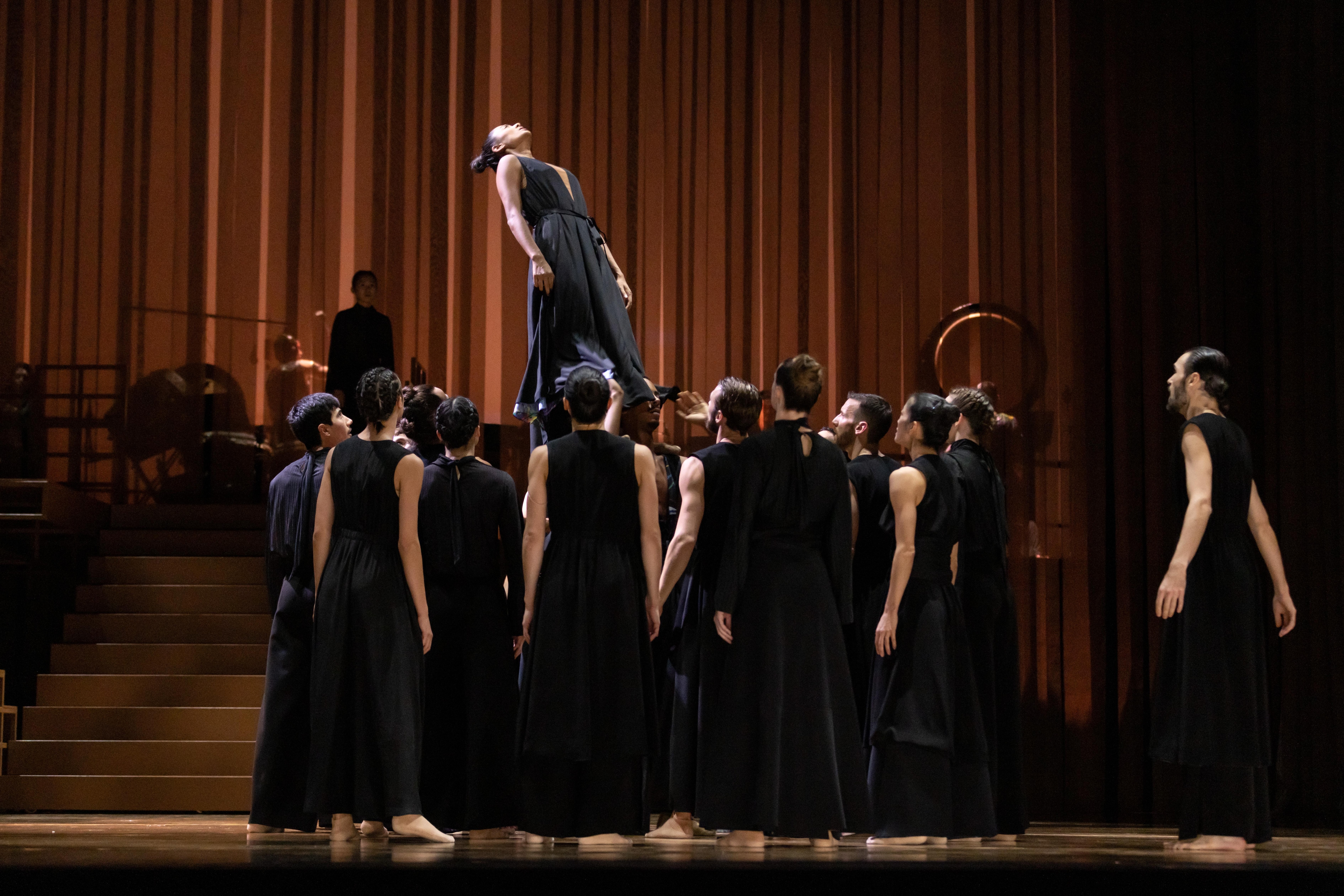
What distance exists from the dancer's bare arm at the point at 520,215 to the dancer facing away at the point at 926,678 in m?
1.61

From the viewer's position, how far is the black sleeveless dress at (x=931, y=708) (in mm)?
4590

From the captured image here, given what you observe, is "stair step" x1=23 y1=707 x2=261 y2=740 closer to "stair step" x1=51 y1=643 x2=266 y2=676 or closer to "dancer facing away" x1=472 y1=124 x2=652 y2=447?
"stair step" x1=51 y1=643 x2=266 y2=676

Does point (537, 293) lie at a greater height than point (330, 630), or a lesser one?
greater

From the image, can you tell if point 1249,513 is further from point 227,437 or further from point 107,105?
point 107,105

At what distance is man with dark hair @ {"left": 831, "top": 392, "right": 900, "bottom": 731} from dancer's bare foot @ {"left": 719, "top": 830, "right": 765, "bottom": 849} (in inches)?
37.0

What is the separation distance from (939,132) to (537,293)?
446cm

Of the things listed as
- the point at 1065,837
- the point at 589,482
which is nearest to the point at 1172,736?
the point at 1065,837

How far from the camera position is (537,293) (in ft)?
19.4

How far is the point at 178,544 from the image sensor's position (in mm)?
8188

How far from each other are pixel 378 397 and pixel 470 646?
0.86 meters

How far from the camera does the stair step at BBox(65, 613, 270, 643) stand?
7375 mm

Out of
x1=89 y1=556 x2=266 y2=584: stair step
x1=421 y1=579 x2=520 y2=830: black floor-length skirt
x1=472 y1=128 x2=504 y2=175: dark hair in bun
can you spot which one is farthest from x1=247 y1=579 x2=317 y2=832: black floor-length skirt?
x1=89 y1=556 x2=266 y2=584: stair step

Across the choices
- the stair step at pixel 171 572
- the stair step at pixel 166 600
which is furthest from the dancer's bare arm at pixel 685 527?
the stair step at pixel 171 572

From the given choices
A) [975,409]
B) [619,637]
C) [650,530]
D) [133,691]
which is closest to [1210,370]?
[975,409]
